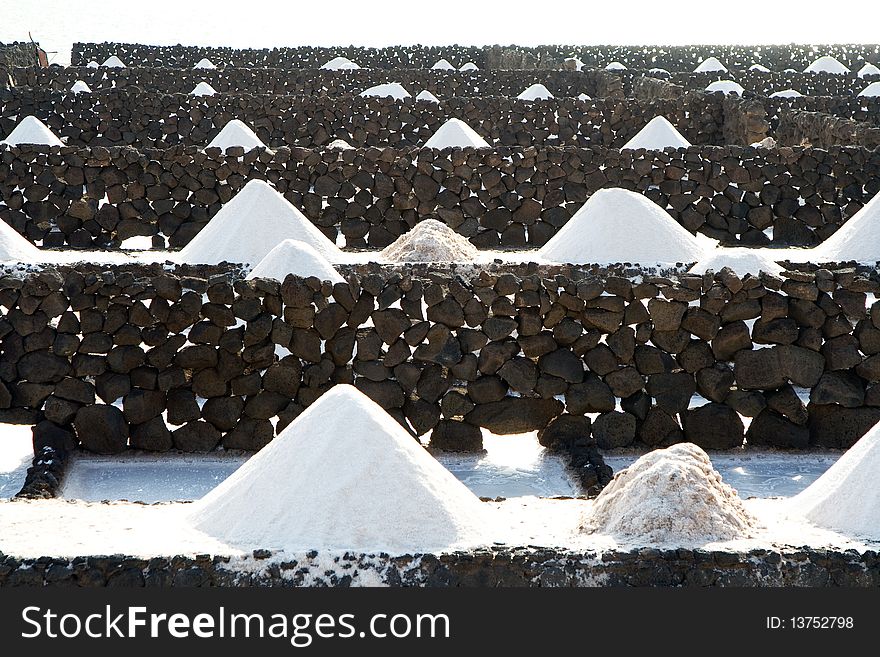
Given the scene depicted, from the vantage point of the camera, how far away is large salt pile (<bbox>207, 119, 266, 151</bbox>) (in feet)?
48.9

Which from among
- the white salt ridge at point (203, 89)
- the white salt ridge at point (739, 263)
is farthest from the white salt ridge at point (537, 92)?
the white salt ridge at point (739, 263)

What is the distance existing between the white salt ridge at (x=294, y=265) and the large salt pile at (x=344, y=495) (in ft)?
9.96

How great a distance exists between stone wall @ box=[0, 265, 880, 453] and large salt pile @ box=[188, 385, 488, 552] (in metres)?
2.08

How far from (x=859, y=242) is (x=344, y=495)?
23.0 feet

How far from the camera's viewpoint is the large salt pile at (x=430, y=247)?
10.4 metres

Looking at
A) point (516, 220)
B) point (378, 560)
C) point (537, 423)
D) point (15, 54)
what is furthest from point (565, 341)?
point (15, 54)

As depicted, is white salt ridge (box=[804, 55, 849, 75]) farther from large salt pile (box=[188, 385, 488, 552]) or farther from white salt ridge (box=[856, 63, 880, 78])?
large salt pile (box=[188, 385, 488, 552])

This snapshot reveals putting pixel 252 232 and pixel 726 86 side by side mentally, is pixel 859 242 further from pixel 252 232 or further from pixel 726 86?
pixel 726 86

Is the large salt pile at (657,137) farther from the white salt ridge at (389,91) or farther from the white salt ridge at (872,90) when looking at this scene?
the white salt ridge at (872,90)

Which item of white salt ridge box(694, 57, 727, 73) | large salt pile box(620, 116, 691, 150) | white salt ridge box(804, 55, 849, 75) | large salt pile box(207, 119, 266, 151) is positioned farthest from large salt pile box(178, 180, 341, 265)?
white salt ridge box(804, 55, 849, 75)

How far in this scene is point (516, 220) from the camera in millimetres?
12773

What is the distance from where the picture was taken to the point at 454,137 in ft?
49.5

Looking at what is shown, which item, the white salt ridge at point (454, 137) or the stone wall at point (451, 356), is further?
the white salt ridge at point (454, 137)

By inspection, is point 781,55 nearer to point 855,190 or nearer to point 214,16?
point 855,190
